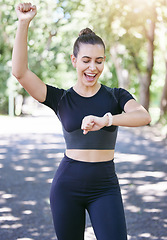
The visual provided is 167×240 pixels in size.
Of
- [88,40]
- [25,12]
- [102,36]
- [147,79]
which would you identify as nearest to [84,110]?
[88,40]

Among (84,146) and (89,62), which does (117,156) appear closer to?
(84,146)

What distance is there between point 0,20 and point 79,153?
24.0 m

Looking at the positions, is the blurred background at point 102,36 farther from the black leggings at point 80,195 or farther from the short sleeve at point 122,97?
the black leggings at point 80,195

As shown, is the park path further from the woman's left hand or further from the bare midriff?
the woman's left hand

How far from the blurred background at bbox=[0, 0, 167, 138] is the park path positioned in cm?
448

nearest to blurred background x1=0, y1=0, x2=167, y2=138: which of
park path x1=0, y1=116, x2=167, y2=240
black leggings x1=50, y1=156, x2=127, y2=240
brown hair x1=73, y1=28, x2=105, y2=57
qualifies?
park path x1=0, y1=116, x2=167, y2=240

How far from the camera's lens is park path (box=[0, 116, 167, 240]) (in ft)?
17.5

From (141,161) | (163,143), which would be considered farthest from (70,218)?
(163,143)

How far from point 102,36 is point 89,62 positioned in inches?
595

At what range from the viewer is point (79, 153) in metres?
2.87

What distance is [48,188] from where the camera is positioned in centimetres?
762

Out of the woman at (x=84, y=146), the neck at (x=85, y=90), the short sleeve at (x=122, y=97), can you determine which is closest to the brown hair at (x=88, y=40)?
the woman at (x=84, y=146)

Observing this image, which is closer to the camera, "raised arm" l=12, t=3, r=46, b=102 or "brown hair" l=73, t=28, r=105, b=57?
"raised arm" l=12, t=3, r=46, b=102

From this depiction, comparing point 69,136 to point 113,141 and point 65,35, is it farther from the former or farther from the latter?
point 65,35
